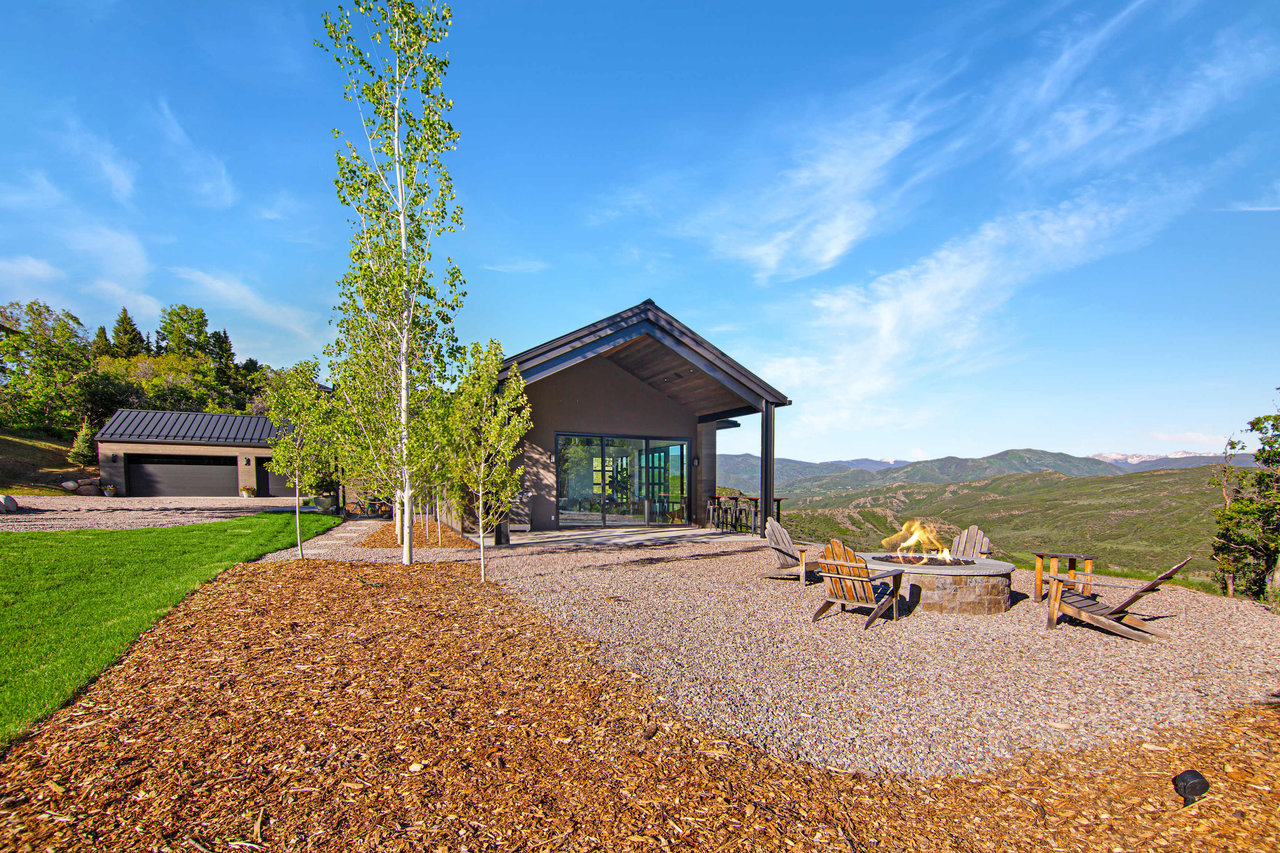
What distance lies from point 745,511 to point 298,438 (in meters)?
9.95

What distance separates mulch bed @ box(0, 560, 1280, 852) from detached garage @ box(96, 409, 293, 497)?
24398mm

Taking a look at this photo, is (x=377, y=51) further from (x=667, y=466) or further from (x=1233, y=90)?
(x=1233, y=90)

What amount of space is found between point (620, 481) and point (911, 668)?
10527mm

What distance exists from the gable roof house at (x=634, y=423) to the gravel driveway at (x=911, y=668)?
18.7ft

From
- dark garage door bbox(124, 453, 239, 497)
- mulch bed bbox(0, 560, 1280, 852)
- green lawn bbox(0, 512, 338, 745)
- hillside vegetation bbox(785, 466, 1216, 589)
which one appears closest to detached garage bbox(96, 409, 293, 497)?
dark garage door bbox(124, 453, 239, 497)

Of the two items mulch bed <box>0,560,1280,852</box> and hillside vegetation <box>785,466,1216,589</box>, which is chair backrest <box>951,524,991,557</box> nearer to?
hillside vegetation <box>785,466,1216,589</box>

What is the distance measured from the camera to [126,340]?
46.2 metres

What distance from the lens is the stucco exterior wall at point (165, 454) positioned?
2356 cm

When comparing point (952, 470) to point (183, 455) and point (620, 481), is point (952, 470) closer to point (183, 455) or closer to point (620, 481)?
point (620, 481)

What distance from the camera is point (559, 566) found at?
8867 mm

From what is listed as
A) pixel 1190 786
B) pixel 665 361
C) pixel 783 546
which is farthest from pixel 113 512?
pixel 1190 786

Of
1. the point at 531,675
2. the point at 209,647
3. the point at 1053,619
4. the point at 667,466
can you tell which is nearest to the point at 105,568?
the point at 209,647

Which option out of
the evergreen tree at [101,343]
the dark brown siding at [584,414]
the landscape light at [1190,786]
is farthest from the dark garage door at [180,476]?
the landscape light at [1190,786]

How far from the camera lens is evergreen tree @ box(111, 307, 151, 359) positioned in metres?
45.6
